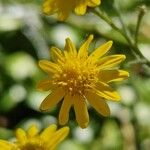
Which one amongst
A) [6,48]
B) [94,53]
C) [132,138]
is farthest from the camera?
[6,48]

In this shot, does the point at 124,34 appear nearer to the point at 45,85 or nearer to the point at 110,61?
the point at 110,61

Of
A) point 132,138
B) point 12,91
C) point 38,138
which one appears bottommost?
point 132,138

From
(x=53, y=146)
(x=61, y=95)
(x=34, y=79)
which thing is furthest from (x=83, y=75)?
(x=34, y=79)

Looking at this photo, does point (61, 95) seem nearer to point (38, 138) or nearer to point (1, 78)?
point (38, 138)

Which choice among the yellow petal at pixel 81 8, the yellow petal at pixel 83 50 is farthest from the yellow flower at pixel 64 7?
the yellow petal at pixel 83 50

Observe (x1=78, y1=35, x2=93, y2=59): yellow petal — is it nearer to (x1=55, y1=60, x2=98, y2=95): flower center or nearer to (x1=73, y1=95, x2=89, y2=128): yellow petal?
(x1=55, y1=60, x2=98, y2=95): flower center

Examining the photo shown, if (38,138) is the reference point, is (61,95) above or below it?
above

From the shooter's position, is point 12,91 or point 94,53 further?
point 12,91
